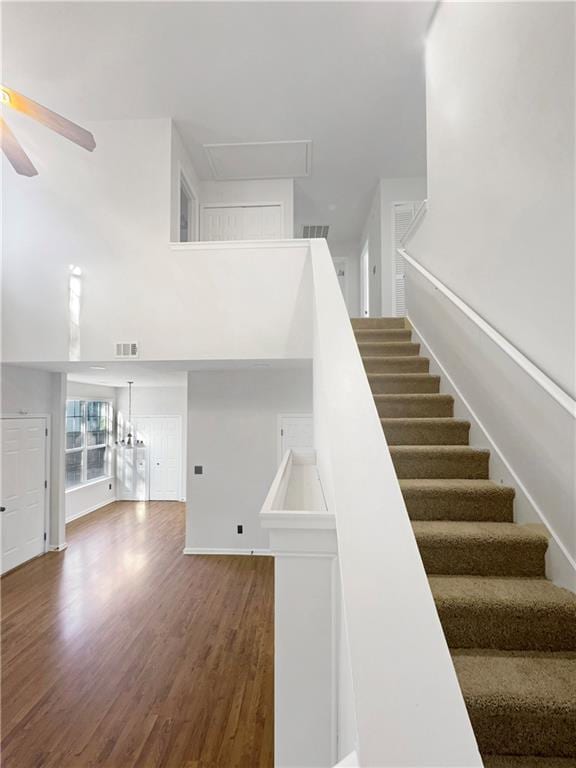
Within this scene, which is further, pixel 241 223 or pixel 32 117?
pixel 241 223

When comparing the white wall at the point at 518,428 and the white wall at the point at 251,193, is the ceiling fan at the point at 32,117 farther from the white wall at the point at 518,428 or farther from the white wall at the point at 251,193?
the white wall at the point at 251,193

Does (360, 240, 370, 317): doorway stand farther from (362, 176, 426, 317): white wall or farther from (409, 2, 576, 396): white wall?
(409, 2, 576, 396): white wall

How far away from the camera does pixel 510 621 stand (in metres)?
1.54

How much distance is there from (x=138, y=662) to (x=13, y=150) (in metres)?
3.75

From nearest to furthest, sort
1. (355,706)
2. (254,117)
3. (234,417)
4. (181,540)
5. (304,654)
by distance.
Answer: (355,706)
(304,654)
(254,117)
(234,417)
(181,540)

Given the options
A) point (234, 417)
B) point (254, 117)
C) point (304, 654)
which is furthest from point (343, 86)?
point (304, 654)

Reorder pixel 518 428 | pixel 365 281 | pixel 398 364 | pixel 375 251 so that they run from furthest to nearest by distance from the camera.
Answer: pixel 365 281 < pixel 375 251 < pixel 398 364 < pixel 518 428

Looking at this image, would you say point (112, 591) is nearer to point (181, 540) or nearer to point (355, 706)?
point (181, 540)

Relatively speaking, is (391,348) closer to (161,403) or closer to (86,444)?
(161,403)

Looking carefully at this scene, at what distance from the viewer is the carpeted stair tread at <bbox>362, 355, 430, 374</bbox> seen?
11.2 feet

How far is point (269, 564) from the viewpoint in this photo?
528cm

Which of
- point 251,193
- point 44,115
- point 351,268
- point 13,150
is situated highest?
point 251,193

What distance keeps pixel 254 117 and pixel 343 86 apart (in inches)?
39.4

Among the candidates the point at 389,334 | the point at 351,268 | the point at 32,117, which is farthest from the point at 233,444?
the point at 351,268
